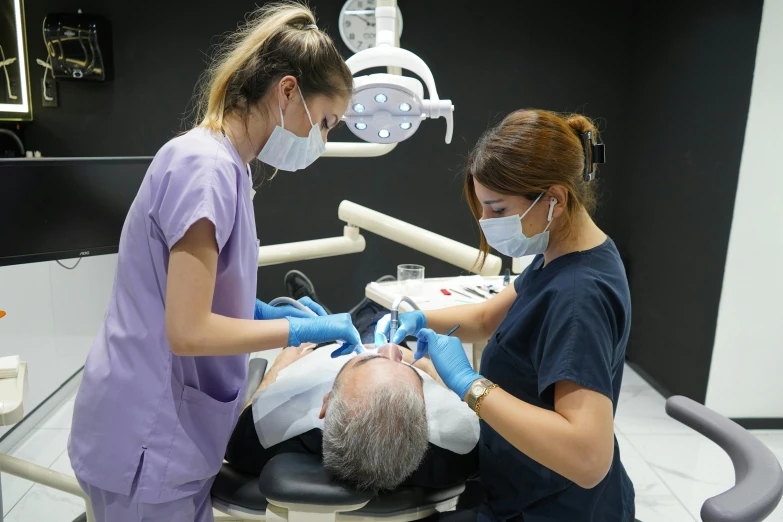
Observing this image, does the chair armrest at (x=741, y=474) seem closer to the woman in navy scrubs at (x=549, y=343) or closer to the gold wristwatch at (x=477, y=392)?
the woman in navy scrubs at (x=549, y=343)

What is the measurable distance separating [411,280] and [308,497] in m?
1.56

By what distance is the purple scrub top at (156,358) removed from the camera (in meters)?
1.06

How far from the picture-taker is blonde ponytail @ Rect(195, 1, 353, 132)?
1129mm

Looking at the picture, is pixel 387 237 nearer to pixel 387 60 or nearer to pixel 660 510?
pixel 387 60

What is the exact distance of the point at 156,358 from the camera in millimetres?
1110

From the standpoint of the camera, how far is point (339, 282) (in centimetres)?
405

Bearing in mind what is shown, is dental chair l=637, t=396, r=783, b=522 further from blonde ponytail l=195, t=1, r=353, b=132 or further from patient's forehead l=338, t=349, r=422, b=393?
blonde ponytail l=195, t=1, r=353, b=132

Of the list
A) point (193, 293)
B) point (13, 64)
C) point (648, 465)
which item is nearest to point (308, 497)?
point (193, 293)

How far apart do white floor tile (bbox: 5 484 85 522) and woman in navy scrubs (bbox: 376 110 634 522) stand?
1.59m

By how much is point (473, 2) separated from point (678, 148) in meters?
1.47

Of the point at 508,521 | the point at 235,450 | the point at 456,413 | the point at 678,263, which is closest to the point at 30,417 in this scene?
the point at 235,450

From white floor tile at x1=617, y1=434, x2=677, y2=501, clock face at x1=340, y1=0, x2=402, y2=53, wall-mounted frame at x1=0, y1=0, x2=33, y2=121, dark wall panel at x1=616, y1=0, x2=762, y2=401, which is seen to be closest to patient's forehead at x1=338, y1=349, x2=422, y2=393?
white floor tile at x1=617, y1=434, x2=677, y2=501

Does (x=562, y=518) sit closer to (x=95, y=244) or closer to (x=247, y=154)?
(x=247, y=154)

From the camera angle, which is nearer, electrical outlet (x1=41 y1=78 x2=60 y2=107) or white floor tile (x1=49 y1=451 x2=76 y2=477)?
white floor tile (x1=49 y1=451 x2=76 y2=477)
